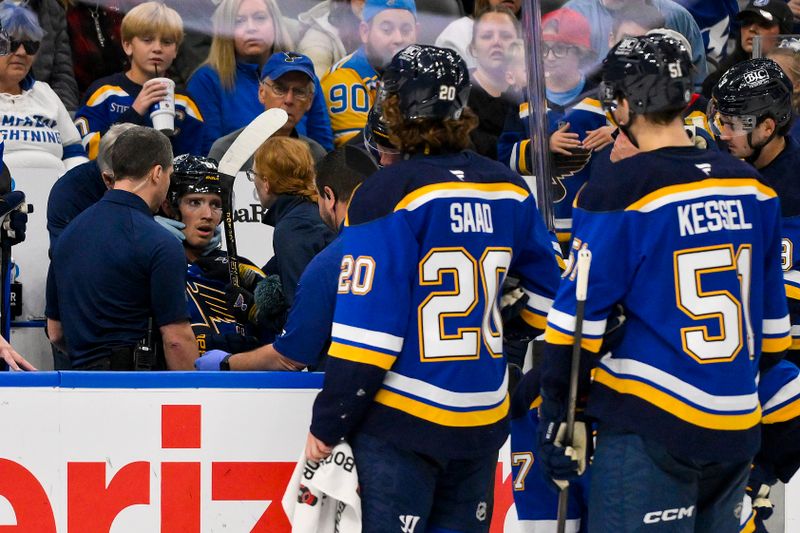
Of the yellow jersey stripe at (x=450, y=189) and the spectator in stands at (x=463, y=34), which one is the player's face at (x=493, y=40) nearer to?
the spectator in stands at (x=463, y=34)

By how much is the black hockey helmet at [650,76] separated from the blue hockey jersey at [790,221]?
122 centimetres

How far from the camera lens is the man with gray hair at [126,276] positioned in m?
4.14

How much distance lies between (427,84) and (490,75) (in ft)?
6.70

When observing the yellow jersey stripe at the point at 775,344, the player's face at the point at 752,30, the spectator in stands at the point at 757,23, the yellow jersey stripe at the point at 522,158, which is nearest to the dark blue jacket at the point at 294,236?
the yellow jersey stripe at the point at 522,158

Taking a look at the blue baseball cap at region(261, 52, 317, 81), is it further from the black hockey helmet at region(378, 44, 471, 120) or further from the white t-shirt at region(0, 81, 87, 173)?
the black hockey helmet at region(378, 44, 471, 120)

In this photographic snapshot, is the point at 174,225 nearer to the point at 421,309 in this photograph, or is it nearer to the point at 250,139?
the point at 250,139

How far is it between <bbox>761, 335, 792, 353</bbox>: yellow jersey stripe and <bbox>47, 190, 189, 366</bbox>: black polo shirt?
1.88 meters

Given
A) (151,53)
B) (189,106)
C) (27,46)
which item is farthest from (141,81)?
(27,46)

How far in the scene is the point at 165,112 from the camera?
5441 millimetres

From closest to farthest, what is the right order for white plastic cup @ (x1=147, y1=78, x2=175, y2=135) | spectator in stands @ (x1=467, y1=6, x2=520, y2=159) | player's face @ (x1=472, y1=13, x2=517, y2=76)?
spectator in stands @ (x1=467, y1=6, x2=520, y2=159) < player's face @ (x1=472, y1=13, x2=517, y2=76) < white plastic cup @ (x1=147, y1=78, x2=175, y2=135)

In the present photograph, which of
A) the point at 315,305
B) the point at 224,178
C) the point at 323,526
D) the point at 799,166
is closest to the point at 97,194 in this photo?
the point at 224,178

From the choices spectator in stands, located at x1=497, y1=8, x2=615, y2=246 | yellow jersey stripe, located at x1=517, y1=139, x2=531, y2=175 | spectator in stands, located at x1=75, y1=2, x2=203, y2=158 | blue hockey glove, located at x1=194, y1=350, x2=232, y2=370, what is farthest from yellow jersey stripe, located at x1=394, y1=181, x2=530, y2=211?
spectator in stands, located at x1=75, y1=2, x2=203, y2=158

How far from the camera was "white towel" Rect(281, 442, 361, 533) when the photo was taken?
3.06 meters

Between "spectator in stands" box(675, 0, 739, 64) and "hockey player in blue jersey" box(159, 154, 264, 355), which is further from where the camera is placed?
"spectator in stands" box(675, 0, 739, 64)
